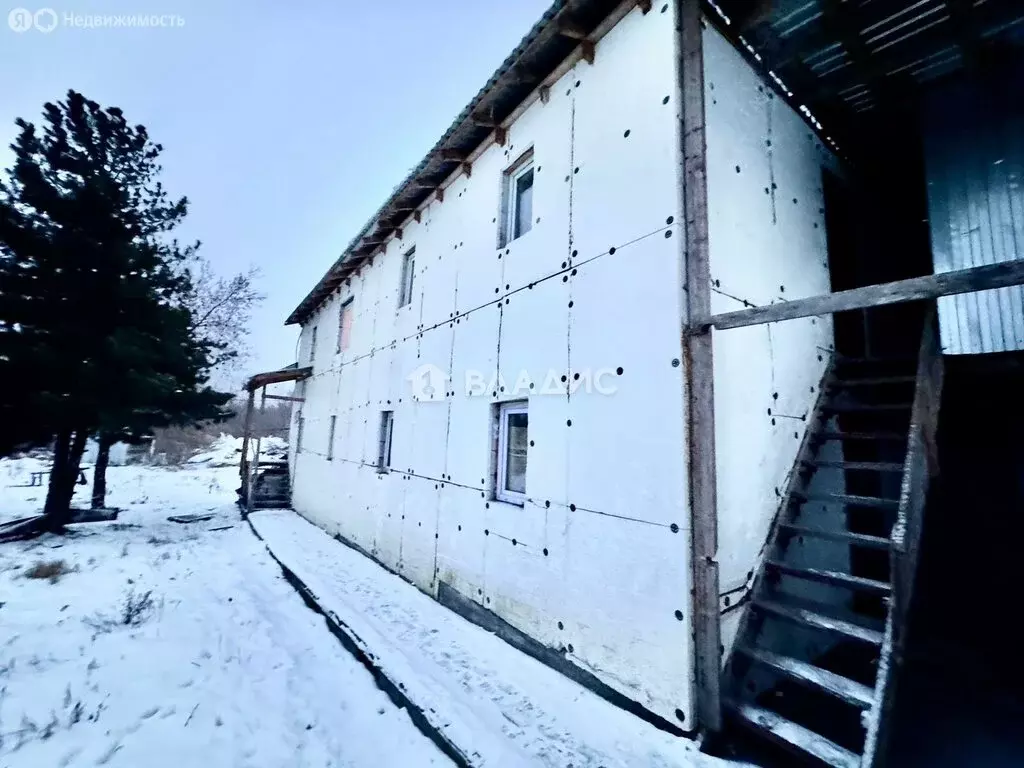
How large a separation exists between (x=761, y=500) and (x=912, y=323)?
4396 millimetres

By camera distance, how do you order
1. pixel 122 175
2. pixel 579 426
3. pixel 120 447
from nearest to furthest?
pixel 579 426 → pixel 122 175 → pixel 120 447

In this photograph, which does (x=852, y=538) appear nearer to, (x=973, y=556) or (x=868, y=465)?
(x=868, y=465)

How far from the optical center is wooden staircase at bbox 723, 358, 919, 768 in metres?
2.52

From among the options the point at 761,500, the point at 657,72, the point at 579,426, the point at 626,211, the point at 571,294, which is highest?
the point at 657,72

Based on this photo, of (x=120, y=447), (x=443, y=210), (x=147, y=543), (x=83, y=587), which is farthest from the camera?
(x=120, y=447)

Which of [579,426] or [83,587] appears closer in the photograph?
[579,426]

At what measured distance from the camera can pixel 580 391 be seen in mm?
3707

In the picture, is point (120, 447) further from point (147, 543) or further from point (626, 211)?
point (626, 211)

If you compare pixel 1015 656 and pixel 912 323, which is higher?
pixel 912 323

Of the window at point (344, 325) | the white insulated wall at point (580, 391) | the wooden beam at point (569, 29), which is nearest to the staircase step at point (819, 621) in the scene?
the white insulated wall at point (580, 391)

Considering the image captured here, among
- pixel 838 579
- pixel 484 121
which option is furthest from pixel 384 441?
pixel 838 579

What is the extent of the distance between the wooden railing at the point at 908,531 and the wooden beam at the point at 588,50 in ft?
12.6

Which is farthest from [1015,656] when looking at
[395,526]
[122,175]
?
[122,175]

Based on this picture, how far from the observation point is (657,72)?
3.43 metres
